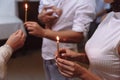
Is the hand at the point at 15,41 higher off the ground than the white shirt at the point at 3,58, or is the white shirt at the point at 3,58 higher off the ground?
the hand at the point at 15,41

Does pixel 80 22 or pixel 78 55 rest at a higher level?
pixel 80 22

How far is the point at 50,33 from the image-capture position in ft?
5.24

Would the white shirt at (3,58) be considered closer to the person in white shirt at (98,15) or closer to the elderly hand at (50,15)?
the elderly hand at (50,15)

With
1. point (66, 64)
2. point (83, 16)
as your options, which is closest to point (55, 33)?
point (83, 16)

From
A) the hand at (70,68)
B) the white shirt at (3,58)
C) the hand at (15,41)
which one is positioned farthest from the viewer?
the hand at (15,41)

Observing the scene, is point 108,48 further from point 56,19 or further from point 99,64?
point 56,19

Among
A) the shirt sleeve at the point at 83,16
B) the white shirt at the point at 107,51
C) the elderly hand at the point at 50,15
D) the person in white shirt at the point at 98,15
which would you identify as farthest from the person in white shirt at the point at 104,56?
the person in white shirt at the point at 98,15

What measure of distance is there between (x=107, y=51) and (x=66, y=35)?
407 mm

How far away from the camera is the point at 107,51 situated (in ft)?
4.08

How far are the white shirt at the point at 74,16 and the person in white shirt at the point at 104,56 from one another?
0.17m

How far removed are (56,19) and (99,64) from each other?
493 millimetres

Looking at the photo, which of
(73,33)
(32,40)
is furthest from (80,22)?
(32,40)

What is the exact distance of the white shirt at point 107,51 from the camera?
4.04ft

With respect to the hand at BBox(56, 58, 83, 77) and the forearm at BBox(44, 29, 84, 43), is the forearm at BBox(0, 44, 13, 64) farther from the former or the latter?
the hand at BBox(56, 58, 83, 77)
